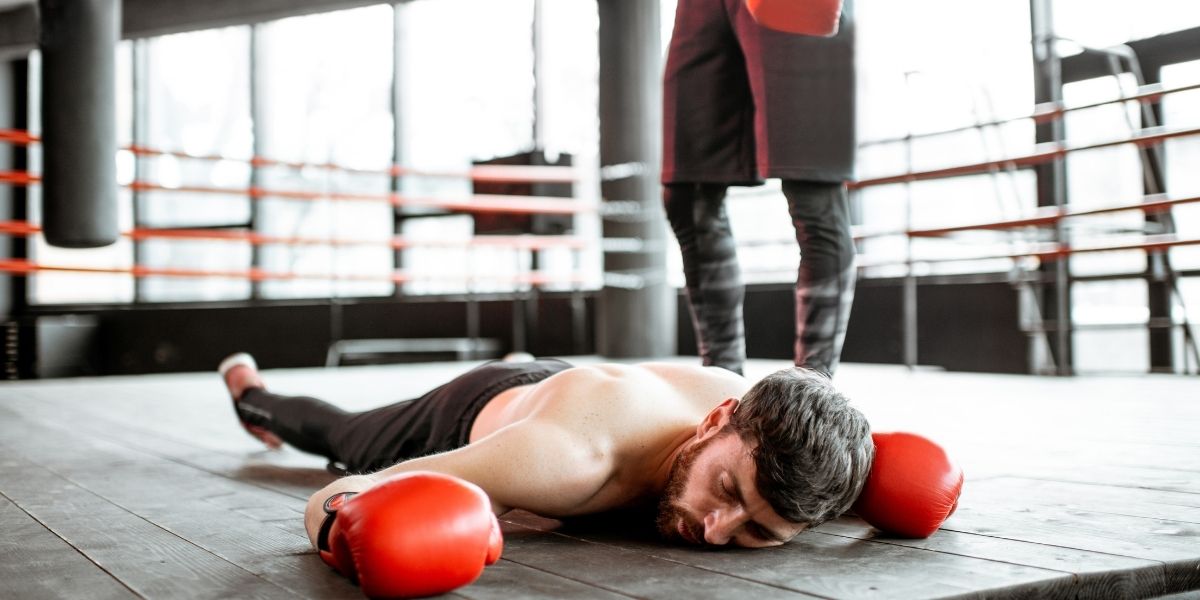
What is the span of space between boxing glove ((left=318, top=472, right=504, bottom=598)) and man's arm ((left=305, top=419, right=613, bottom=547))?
0.15 m

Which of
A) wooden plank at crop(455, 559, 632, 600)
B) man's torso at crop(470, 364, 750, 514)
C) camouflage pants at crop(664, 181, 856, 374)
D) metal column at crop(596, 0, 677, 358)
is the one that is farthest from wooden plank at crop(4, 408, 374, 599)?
metal column at crop(596, 0, 677, 358)

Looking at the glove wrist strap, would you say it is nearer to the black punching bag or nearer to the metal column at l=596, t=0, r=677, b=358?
the black punching bag

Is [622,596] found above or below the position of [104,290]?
below

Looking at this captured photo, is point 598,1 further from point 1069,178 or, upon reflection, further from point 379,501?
point 379,501

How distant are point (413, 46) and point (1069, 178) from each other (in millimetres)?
3976

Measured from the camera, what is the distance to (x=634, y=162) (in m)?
4.94

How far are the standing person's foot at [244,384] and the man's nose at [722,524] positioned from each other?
120 cm

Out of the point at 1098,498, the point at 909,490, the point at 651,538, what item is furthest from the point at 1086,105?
the point at 651,538

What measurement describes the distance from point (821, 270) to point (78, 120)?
9.72ft

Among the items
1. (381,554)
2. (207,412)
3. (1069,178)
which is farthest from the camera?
(1069,178)

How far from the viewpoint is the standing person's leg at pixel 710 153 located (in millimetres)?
1942

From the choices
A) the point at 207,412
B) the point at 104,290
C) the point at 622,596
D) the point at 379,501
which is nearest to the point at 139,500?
the point at 379,501

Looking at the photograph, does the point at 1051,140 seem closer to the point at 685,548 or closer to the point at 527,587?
the point at 685,548

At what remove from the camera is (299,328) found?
253 inches
